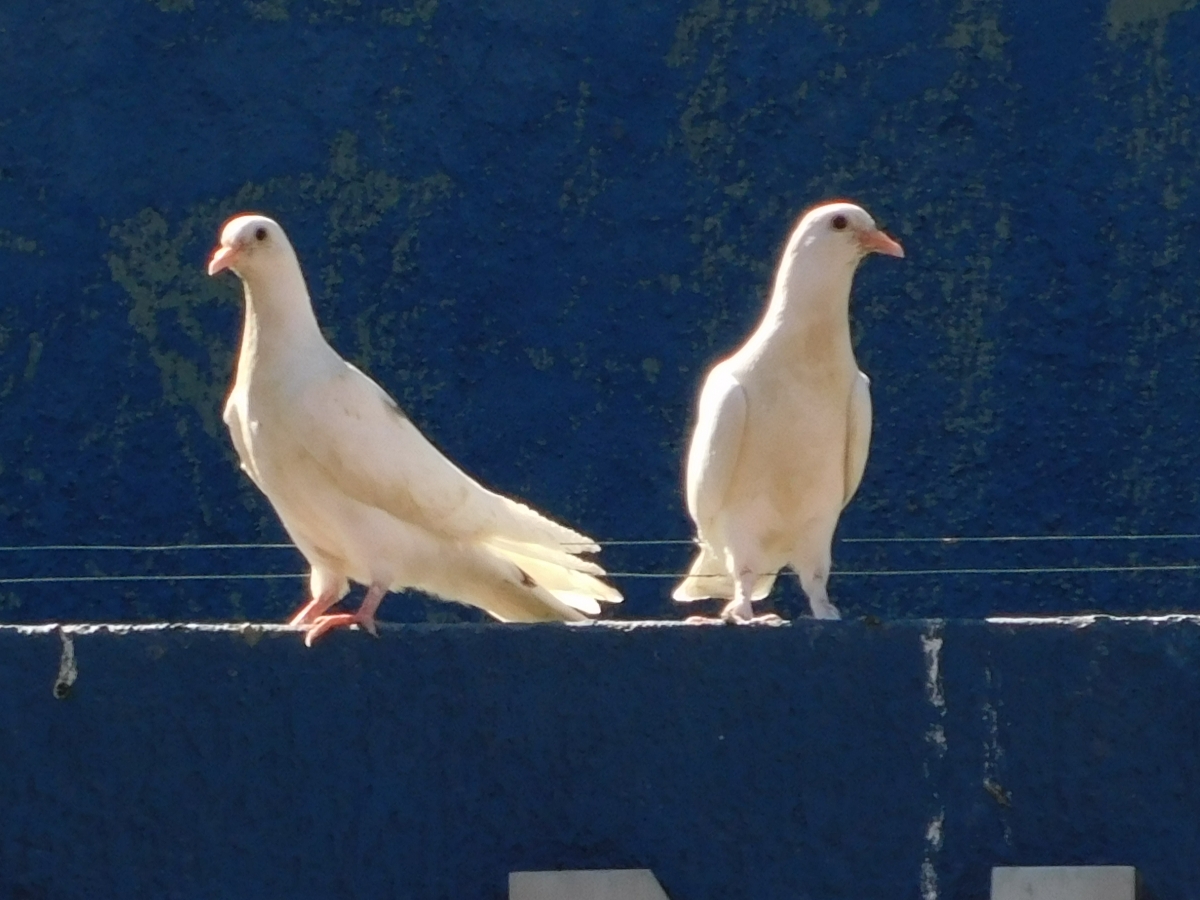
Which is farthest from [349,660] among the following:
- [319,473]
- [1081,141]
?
[1081,141]

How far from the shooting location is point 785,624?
262 inches

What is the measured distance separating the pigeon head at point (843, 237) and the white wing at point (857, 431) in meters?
0.34

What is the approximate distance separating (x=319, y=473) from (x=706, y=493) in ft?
3.28

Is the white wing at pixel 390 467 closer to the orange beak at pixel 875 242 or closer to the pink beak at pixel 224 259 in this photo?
the pink beak at pixel 224 259

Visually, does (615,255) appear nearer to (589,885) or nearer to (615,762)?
(615,762)

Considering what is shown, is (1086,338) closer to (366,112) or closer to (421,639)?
(366,112)

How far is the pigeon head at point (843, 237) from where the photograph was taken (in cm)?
777

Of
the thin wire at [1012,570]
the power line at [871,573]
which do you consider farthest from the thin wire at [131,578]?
the thin wire at [1012,570]

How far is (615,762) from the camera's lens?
6.61 meters

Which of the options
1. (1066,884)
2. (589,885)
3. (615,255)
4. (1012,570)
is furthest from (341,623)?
(615,255)

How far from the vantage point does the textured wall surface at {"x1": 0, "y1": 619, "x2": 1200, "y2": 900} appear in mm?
6535

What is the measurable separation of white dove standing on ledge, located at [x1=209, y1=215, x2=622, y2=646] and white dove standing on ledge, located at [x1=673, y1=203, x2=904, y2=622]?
→ 39cm

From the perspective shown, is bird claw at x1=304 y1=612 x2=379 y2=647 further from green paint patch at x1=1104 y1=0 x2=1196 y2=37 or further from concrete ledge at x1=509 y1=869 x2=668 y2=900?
green paint patch at x1=1104 y1=0 x2=1196 y2=37

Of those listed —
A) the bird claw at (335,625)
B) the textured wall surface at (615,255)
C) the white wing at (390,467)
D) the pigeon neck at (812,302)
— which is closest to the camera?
the bird claw at (335,625)
